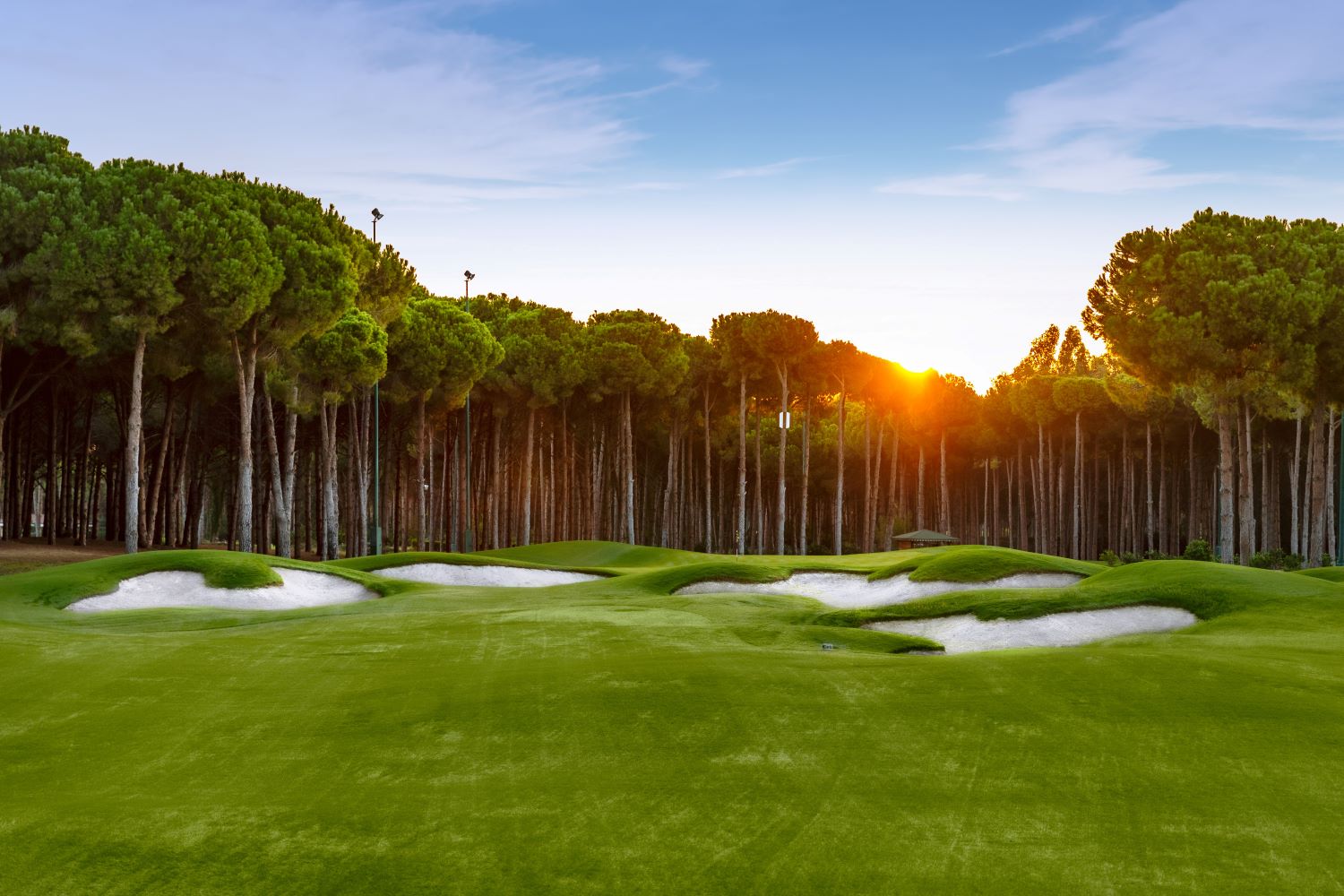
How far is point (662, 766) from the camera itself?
10.4 m

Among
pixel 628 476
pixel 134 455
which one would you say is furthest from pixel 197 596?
pixel 628 476

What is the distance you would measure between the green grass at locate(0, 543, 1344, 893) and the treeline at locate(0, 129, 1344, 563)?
28.5m

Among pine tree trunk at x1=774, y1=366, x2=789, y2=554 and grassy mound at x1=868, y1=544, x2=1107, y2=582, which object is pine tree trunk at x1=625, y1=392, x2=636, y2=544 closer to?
pine tree trunk at x1=774, y1=366, x2=789, y2=554

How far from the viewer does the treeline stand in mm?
42656

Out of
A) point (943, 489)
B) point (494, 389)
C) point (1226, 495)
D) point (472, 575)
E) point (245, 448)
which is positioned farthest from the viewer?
point (943, 489)

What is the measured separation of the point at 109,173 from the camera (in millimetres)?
43094

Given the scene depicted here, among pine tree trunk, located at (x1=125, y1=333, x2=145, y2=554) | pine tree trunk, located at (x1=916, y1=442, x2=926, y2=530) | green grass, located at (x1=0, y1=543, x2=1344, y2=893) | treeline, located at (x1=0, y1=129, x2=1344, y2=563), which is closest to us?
green grass, located at (x1=0, y1=543, x2=1344, y2=893)

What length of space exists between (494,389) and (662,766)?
62.2 metres

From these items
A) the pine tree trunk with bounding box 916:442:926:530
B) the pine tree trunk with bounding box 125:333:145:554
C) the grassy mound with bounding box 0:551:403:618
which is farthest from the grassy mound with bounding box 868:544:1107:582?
the pine tree trunk with bounding box 916:442:926:530

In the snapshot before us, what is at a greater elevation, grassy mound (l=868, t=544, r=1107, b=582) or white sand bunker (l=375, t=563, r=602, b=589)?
grassy mound (l=868, t=544, r=1107, b=582)

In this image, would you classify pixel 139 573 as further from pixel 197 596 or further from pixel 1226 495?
pixel 1226 495

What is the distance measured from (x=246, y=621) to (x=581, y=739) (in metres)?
14.2

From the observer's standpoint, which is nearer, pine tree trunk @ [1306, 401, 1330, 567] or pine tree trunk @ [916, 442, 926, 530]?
pine tree trunk @ [1306, 401, 1330, 567]

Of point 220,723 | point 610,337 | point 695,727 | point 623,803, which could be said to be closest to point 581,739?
point 695,727
